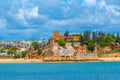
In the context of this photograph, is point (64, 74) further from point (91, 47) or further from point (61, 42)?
point (91, 47)

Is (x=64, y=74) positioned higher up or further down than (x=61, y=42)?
further down

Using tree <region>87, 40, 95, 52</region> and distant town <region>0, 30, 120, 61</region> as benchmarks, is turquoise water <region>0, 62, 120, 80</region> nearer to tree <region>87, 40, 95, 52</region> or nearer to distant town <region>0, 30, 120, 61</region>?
distant town <region>0, 30, 120, 61</region>

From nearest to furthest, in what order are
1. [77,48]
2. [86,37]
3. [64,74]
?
[64,74] → [77,48] → [86,37]

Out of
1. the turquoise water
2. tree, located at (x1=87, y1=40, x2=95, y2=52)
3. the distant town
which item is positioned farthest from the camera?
tree, located at (x1=87, y1=40, x2=95, y2=52)

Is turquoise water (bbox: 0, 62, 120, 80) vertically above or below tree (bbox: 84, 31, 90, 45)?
below

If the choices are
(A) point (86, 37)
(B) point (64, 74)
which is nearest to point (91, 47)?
(A) point (86, 37)

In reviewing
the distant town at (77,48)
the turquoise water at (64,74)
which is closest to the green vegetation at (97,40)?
the distant town at (77,48)

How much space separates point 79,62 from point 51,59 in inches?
422

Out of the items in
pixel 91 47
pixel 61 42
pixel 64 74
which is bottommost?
pixel 64 74

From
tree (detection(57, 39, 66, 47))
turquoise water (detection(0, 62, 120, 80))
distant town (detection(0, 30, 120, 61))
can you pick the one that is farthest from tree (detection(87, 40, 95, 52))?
turquoise water (detection(0, 62, 120, 80))

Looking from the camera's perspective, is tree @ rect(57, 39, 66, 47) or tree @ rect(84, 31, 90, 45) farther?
tree @ rect(84, 31, 90, 45)

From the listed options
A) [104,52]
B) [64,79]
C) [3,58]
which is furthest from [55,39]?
[64,79]

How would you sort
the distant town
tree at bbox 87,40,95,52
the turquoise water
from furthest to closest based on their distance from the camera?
tree at bbox 87,40,95,52
the distant town
the turquoise water

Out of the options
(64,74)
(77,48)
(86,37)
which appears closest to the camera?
(64,74)
